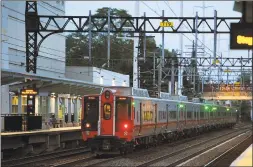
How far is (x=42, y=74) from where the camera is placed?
39.3m

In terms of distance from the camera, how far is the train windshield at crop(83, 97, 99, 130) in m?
21.4

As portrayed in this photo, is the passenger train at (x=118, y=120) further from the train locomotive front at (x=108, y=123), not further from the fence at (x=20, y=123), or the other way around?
the fence at (x=20, y=123)

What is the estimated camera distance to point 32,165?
17656 millimetres

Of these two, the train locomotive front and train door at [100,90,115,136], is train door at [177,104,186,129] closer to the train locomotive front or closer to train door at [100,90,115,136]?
the train locomotive front

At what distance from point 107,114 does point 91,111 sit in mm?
669

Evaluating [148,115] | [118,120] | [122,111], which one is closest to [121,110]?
[122,111]

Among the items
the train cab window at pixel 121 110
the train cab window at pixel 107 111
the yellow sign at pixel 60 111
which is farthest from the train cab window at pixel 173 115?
the yellow sign at pixel 60 111

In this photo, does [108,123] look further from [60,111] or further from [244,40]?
[60,111]

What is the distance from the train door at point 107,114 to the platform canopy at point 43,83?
3.57 metres

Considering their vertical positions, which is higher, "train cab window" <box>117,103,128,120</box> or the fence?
"train cab window" <box>117,103,128,120</box>

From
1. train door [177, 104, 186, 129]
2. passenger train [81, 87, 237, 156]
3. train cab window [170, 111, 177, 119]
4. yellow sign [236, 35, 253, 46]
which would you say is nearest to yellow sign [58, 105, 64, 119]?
train door [177, 104, 186, 129]

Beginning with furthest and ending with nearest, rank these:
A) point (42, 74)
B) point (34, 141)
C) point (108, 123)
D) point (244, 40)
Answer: point (42, 74) < point (34, 141) < point (108, 123) < point (244, 40)

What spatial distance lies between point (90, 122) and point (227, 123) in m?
43.2

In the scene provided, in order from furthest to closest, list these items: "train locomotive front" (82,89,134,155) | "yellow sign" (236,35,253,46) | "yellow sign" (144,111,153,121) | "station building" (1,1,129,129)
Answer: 1. "station building" (1,1,129,129)
2. "yellow sign" (144,111,153,121)
3. "train locomotive front" (82,89,134,155)
4. "yellow sign" (236,35,253,46)
